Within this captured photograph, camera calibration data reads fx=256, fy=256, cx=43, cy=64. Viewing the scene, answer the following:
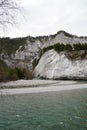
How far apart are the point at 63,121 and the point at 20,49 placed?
151960 millimetres

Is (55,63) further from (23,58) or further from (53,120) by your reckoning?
(23,58)

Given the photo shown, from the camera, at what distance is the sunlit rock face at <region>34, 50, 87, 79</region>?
68750 millimetres

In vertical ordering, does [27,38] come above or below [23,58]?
above

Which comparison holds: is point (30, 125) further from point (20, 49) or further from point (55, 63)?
point (20, 49)

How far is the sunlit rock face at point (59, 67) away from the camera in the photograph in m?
68.8

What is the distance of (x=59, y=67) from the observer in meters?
74.8

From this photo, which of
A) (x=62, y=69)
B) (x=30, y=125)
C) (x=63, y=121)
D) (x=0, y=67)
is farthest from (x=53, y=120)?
(x=62, y=69)

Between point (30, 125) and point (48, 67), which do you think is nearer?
point (30, 125)

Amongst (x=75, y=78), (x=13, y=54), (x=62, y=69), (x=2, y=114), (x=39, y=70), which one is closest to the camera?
(x=2, y=114)

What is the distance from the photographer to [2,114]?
15422 mm

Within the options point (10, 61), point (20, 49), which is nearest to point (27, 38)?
point (20, 49)

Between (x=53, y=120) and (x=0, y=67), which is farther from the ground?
(x=0, y=67)

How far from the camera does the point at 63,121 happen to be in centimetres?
1263

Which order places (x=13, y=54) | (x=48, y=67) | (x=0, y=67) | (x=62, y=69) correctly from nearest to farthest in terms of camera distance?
(x=0, y=67), (x=62, y=69), (x=48, y=67), (x=13, y=54)
